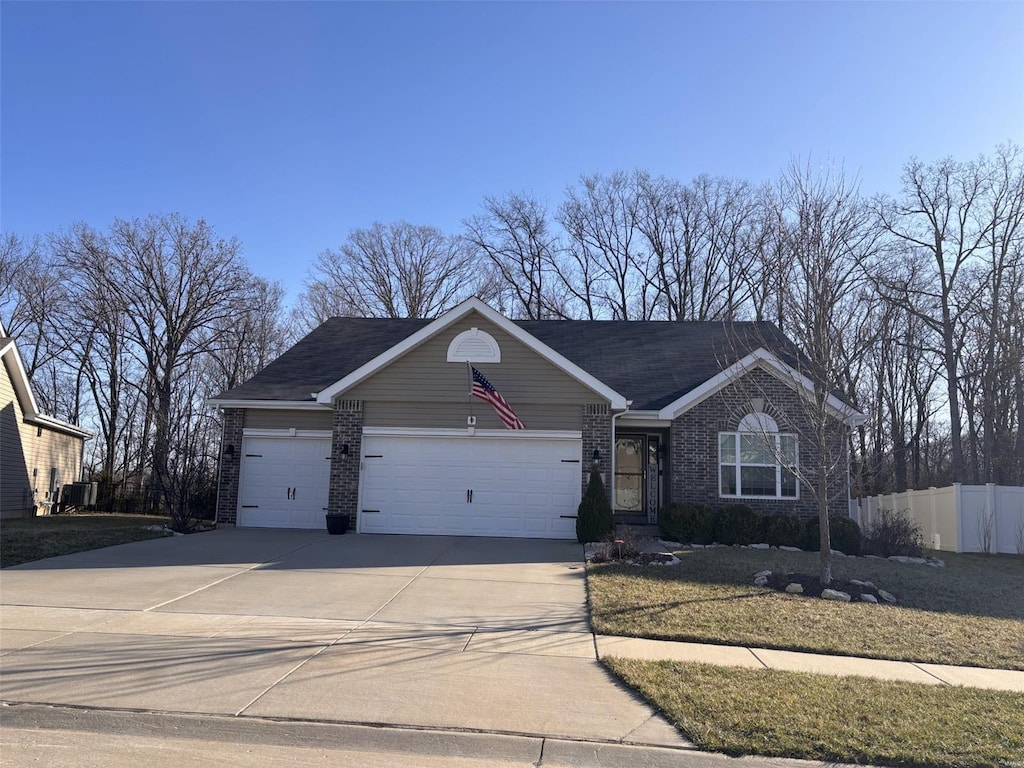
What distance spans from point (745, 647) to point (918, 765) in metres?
2.91

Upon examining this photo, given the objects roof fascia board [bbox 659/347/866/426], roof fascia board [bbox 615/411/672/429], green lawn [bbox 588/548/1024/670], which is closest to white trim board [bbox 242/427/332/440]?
roof fascia board [bbox 615/411/672/429]

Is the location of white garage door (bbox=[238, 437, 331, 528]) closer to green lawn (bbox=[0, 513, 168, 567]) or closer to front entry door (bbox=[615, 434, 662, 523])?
green lawn (bbox=[0, 513, 168, 567])

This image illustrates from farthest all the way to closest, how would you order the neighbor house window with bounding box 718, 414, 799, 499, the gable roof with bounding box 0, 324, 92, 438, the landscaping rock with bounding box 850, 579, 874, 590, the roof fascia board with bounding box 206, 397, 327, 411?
1. the gable roof with bounding box 0, 324, 92, 438
2. the roof fascia board with bounding box 206, 397, 327, 411
3. the neighbor house window with bounding box 718, 414, 799, 499
4. the landscaping rock with bounding box 850, 579, 874, 590

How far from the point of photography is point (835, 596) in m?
10.2

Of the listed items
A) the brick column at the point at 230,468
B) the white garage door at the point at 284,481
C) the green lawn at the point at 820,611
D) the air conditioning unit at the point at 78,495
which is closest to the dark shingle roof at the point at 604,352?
the brick column at the point at 230,468

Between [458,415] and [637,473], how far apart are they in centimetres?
514

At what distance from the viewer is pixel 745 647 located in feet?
24.9

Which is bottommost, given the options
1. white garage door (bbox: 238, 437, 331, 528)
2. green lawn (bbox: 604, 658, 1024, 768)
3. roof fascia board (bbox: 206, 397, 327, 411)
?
green lawn (bbox: 604, 658, 1024, 768)

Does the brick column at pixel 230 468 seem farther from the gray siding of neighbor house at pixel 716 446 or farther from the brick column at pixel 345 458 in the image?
the gray siding of neighbor house at pixel 716 446

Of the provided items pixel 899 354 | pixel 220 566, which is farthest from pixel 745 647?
pixel 899 354

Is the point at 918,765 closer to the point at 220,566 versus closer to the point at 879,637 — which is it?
the point at 879,637

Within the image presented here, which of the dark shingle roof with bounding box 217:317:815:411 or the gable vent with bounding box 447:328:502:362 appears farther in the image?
the dark shingle roof with bounding box 217:317:815:411

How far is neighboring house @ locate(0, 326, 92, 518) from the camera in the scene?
2064cm

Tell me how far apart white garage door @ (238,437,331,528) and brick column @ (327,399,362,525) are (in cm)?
126
